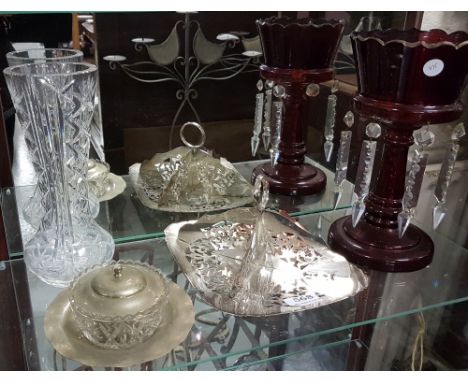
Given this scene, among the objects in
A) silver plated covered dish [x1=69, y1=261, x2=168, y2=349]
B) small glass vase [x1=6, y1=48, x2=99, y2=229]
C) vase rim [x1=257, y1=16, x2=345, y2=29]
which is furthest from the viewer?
vase rim [x1=257, y1=16, x2=345, y2=29]

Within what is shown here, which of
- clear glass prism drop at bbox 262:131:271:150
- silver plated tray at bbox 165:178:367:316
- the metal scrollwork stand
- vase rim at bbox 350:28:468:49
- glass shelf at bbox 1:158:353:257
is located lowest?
silver plated tray at bbox 165:178:367:316

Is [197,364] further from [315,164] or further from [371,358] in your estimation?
[315,164]

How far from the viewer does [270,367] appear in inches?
24.0

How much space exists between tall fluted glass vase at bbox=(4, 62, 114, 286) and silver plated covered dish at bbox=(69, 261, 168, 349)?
101mm

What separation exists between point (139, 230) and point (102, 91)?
213 millimetres

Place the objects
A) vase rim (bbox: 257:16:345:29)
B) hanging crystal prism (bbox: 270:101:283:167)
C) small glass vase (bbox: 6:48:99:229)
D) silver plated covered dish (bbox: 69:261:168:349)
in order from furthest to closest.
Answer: hanging crystal prism (bbox: 270:101:283:167)
vase rim (bbox: 257:16:345:29)
small glass vase (bbox: 6:48:99:229)
silver plated covered dish (bbox: 69:261:168:349)

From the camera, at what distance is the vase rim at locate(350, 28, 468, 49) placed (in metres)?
0.47

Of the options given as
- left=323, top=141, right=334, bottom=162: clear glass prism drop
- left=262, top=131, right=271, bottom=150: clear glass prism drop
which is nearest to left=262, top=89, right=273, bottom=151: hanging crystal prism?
left=262, top=131, right=271, bottom=150: clear glass prism drop

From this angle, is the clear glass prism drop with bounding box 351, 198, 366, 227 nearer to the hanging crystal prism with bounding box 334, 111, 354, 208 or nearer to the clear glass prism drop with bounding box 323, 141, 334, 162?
the hanging crystal prism with bounding box 334, 111, 354, 208

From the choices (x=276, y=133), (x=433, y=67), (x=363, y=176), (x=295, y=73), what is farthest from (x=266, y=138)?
(x=433, y=67)

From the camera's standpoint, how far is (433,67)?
0.48 m

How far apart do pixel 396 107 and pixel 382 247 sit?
0.61ft

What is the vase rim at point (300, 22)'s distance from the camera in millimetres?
656

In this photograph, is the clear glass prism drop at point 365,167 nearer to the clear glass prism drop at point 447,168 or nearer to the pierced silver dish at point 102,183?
the clear glass prism drop at point 447,168
